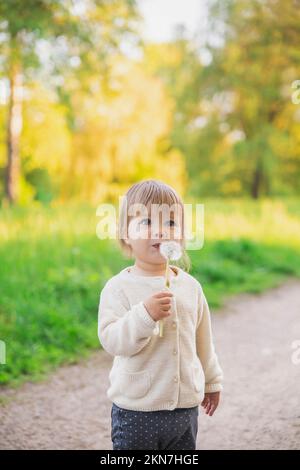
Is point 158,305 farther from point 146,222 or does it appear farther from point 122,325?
point 146,222

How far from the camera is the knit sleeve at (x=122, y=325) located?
5.97ft

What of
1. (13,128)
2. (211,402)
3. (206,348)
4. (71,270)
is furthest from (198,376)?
(13,128)

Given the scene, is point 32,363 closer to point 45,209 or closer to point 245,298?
point 245,298

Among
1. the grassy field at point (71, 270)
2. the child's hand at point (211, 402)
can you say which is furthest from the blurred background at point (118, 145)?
the child's hand at point (211, 402)

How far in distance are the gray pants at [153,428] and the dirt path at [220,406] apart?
1.00 meters

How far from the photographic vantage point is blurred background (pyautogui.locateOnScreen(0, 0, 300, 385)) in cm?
537

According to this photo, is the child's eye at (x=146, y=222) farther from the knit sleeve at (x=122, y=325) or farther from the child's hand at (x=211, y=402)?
the child's hand at (x=211, y=402)

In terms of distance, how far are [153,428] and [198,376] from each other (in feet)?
0.76

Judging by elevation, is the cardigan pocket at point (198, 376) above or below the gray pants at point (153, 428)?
above

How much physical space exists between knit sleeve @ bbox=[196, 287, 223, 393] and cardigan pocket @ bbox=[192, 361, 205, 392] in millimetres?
94

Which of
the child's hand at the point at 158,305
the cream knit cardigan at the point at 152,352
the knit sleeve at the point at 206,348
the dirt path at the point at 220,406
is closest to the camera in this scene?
the child's hand at the point at 158,305

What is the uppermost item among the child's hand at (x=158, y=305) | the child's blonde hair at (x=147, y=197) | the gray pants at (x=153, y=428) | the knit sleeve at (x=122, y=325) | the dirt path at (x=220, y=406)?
the child's blonde hair at (x=147, y=197)

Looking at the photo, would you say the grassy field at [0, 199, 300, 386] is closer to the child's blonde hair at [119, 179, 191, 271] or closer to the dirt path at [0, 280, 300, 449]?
the dirt path at [0, 280, 300, 449]


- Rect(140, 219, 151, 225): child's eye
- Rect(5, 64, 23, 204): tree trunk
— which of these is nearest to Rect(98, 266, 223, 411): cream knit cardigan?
Rect(140, 219, 151, 225): child's eye
